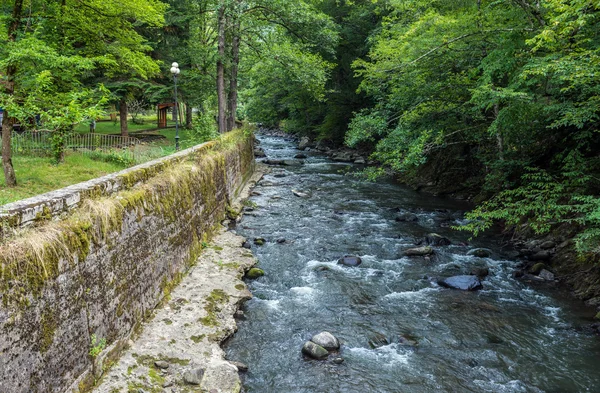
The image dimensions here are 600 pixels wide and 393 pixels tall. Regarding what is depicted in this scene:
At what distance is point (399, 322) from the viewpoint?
8.01 m

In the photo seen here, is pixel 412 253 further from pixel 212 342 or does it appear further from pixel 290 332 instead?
pixel 212 342

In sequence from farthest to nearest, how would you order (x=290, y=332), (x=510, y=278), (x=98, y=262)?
1. (x=510, y=278)
2. (x=290, y=332)
3. (x=98, y=262)

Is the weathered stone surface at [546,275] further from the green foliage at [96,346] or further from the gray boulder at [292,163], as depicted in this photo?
the gray boulder at [292,163]

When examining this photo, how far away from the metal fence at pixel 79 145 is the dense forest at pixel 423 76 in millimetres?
2225

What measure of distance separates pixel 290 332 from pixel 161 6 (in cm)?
1281

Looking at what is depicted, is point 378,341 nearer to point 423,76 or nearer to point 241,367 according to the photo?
point 241,367

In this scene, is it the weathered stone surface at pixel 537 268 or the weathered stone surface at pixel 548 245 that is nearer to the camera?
the weathered stone surface at pixel 537 268

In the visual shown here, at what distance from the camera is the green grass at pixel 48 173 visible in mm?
10586

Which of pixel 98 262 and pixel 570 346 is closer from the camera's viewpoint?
pixel 98 262

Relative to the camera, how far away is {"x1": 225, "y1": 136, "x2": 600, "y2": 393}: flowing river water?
6.36 metres

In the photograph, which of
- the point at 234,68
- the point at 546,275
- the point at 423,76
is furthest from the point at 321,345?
the point at 234,68

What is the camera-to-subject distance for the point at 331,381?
622 cm

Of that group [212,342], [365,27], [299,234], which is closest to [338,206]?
[299,234]

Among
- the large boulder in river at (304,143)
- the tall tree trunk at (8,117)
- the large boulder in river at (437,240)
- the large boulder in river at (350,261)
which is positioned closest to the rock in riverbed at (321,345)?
the large boulder in river at (350,261)
